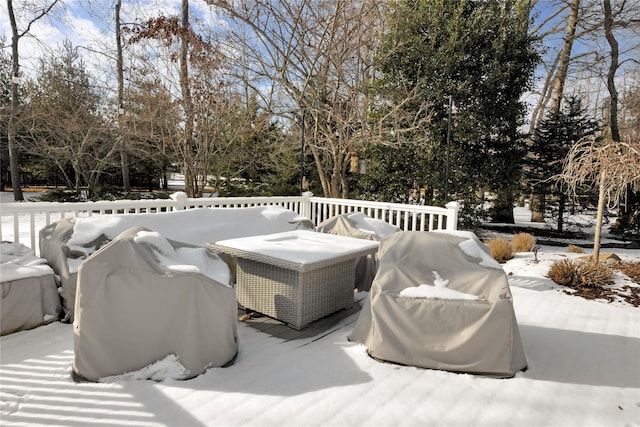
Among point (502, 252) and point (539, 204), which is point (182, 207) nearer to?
point (502, 252)

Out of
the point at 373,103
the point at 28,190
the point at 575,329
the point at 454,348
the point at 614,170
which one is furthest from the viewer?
the point at 28,190

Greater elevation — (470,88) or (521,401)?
(470,88)

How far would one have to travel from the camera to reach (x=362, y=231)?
4.01 meters

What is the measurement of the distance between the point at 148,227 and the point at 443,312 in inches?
110

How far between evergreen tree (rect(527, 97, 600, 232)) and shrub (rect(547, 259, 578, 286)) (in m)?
5.41

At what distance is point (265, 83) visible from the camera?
27.0 ft

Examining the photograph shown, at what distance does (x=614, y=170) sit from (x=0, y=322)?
6520 mm

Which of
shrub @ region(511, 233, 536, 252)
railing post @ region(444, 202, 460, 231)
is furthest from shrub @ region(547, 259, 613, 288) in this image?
shrub @ region(511, 233, 536, 252)

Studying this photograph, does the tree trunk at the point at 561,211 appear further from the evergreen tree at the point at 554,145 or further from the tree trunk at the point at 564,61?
the tree trunk at the point at 564,61

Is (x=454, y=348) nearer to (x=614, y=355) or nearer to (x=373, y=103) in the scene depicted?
(x=614, y=355)

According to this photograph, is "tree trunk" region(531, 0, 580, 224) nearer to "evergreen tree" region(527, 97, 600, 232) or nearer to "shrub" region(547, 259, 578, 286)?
"evergreen tree" region(527, 97, 600, 232)

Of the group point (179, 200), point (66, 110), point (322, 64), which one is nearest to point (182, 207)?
point (179, 200)

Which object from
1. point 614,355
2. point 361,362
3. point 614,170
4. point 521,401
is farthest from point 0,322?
point 614,170

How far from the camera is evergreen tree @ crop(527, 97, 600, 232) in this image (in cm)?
943
